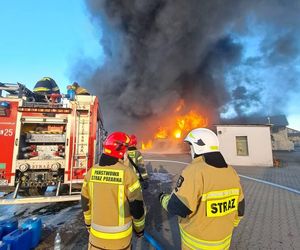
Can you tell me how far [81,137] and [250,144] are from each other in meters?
12.0

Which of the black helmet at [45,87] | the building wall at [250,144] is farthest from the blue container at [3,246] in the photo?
the building wall at [250,144]

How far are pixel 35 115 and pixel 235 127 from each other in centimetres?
1242

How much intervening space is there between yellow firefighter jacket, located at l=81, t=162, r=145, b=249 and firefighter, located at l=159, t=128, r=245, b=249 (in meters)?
0.33

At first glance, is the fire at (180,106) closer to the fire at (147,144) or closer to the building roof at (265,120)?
the fire at (147,144)

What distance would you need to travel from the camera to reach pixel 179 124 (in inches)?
1027

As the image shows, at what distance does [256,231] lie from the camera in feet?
12.8

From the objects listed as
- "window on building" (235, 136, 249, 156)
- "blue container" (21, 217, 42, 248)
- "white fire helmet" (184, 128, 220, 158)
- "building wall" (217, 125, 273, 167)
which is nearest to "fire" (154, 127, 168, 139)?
"building wall" (217, 125, 273, 167)

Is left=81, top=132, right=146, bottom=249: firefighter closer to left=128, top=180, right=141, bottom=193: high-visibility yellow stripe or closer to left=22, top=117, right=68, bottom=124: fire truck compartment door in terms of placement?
left=128, top=180, right=141, bottom=193: high-visibility yellow stripe

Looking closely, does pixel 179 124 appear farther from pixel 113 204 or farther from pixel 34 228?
pixel 113 204

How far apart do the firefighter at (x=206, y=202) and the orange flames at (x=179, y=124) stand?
24.1 metres

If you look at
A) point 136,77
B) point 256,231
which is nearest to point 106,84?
point 136,77

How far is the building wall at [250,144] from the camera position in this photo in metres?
13.7

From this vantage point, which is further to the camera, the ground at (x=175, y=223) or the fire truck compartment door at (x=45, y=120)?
the fire truck compartment door at (x=45, y=120)

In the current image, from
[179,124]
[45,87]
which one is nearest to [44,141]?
[45,87]
